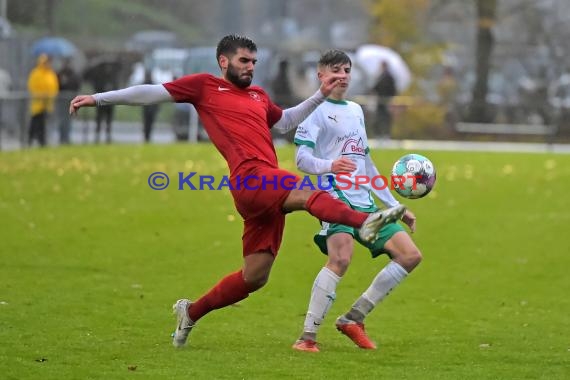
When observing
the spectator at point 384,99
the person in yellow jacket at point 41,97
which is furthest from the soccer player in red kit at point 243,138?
the spectator at point 384,99

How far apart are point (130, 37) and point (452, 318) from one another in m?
35.1

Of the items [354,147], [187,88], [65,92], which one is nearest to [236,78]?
[187,88]

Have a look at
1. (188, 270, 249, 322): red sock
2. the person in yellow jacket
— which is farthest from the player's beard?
the person in yellow jacket

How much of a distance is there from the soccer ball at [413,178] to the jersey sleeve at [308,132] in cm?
59

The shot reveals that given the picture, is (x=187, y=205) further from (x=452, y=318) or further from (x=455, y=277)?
(x=452, y=318)

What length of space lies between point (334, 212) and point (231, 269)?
592 centimetres

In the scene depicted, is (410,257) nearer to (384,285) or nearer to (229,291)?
(384,285)

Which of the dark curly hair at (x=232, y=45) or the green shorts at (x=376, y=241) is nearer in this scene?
the dark curly hair at (x=232, y=45)

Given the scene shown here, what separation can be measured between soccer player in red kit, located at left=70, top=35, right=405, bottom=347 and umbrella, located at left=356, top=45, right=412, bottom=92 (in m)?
27.6

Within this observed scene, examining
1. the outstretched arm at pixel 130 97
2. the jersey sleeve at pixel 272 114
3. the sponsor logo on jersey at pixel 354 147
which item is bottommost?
the sponsor logo on jersey at pixel 354 147

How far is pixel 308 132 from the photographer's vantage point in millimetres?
8812

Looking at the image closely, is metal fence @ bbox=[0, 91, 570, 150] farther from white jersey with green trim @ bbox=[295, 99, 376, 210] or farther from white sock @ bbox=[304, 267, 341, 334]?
white sock @ bbox=[304, 267, 341, 334]

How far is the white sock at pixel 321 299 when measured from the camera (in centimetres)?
869

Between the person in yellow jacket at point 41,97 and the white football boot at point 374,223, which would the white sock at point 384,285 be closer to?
the white football boot at point 374,223
